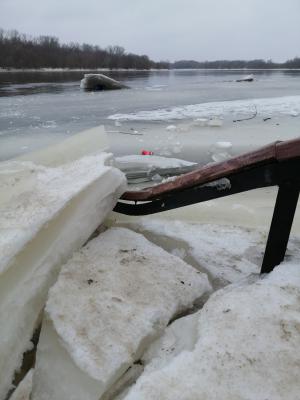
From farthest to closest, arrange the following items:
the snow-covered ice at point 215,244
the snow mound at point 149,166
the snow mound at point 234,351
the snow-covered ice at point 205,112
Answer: the snow-covered ice at point 205,112
the snow mound at point 149,166
the snow-covered ice at point 215,244
the snow mound at point 234,351

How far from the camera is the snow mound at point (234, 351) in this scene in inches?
41.7

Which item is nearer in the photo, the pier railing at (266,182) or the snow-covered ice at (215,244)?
the pier railing at (266,182)

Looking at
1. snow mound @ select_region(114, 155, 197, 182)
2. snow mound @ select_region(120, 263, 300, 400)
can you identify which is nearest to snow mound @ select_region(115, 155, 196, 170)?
snow mound @ select_region(114, 155, 197, 182)

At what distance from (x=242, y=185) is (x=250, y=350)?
82 centimetres

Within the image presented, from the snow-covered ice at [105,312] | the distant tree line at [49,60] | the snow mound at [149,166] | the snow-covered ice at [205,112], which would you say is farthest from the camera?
the distant tree line at [49,60]

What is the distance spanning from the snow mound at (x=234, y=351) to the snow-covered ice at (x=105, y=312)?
0.10m

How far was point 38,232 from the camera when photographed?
1.68 meters

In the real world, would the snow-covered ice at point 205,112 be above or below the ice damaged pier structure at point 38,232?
below

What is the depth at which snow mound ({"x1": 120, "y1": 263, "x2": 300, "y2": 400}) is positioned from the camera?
106 centimetres

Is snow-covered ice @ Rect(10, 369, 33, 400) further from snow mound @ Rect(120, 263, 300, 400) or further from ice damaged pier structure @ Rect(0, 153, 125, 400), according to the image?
snow mound @ Rect(120, 263, 300, 400)

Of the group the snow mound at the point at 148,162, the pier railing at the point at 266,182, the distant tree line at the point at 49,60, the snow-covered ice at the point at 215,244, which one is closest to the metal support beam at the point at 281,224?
the pier railing at the point at 266,182

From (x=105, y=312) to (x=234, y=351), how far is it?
542 mm

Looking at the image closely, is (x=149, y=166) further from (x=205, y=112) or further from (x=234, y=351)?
(x=205, y=112)

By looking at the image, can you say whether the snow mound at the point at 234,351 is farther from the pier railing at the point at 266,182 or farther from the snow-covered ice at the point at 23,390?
the snow-covered ice at the point at 23,390
